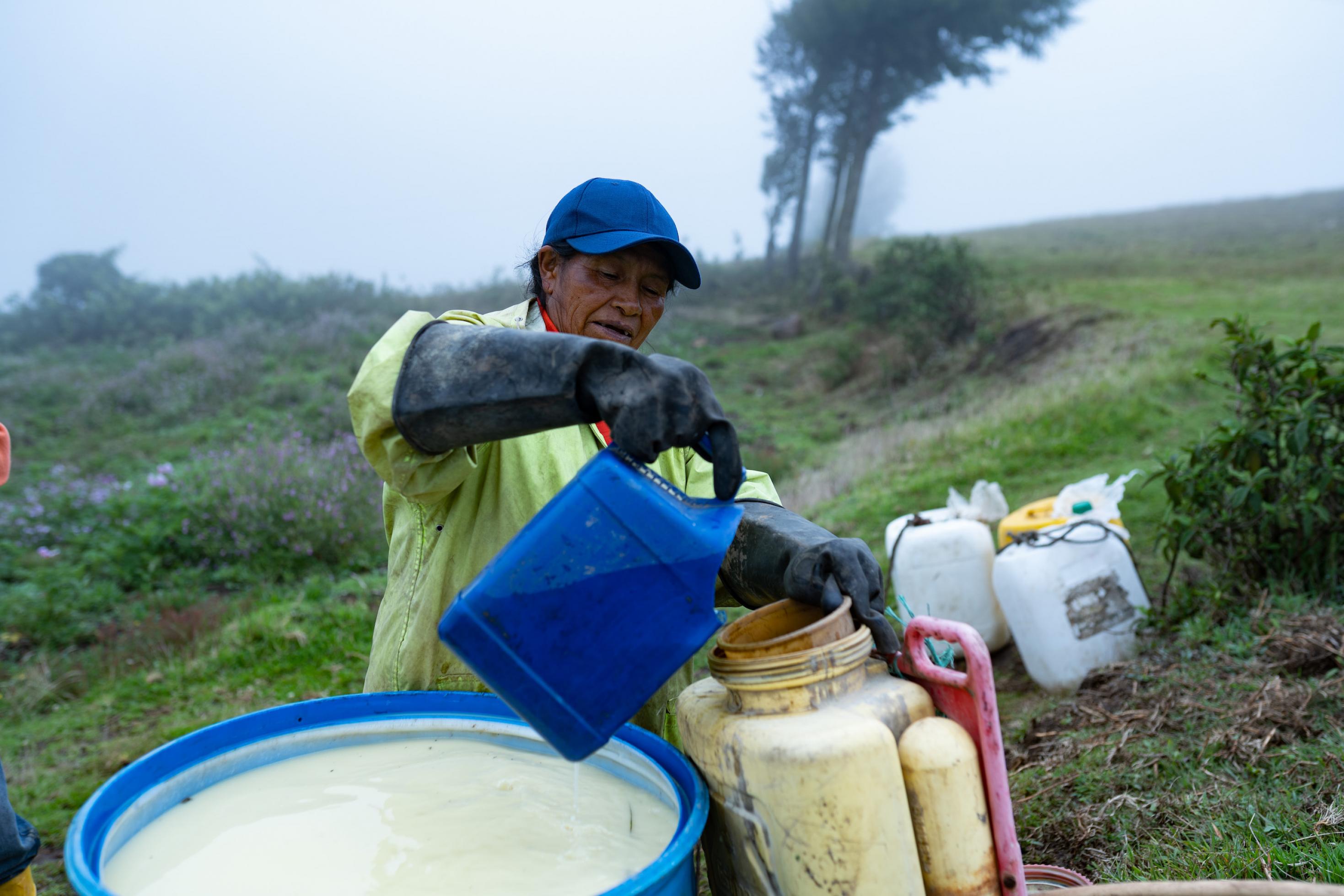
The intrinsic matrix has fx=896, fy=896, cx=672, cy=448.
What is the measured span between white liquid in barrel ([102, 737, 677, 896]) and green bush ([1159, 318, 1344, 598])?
2.79m

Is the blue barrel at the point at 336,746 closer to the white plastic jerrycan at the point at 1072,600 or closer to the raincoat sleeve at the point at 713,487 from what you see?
the raincoat sleeve at the point at 713,487

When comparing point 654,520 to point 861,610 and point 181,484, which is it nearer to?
point 861,610

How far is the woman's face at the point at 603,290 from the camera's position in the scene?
190 cm

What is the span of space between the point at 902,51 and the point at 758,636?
21.4 meters

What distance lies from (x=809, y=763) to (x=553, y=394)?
563 millimetres

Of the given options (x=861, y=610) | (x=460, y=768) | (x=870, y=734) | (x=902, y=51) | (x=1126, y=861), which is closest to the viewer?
(x=870, y=734)

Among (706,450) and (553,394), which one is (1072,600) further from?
(553,394)

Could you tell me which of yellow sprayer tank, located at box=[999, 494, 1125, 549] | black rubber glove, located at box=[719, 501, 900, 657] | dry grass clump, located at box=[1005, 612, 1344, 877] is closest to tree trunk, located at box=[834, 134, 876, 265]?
yellow sprayer tank, located at box=[999, 494, 1125, 549]

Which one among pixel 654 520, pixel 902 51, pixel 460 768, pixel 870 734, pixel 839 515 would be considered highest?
pixel 902 51

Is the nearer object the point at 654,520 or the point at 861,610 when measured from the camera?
the point at 654,520

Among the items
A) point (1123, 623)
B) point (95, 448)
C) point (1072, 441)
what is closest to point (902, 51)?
point (1072, 441)

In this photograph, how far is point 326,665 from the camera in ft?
13.9

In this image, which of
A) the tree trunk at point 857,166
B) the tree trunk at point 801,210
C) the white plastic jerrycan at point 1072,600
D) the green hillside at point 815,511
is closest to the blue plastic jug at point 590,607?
the green hillside at point 815,511

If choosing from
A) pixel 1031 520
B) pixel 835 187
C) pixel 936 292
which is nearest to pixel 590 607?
pixel 1031 520
